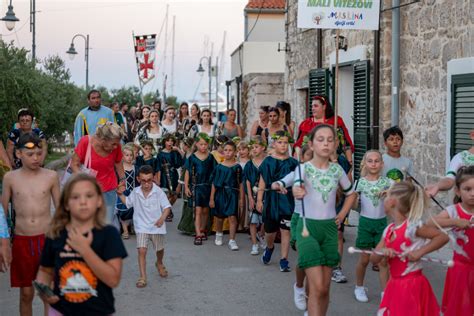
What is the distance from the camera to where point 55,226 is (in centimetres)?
449

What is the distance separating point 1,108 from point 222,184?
8245mm

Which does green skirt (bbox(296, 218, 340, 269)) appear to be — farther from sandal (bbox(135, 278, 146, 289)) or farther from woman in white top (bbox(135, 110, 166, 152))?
woman in white top (bbox(135, 110, 166, 152))

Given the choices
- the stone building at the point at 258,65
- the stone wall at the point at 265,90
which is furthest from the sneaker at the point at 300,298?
the stone wall at the point at 265,90

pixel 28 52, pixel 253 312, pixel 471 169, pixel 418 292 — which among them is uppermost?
pixel 28 52

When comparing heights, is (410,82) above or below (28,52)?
below

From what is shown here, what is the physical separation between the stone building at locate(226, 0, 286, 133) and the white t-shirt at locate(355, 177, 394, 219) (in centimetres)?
1078

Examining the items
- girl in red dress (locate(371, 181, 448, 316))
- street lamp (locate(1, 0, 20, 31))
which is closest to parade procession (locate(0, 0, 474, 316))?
girl in red dress (locate(371, 181, 448, 316))

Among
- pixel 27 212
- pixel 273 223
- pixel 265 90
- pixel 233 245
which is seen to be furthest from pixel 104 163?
pixel 265 90

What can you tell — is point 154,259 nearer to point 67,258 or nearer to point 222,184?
point 222,184

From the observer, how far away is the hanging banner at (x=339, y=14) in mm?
11344

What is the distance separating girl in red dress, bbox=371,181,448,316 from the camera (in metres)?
5.25

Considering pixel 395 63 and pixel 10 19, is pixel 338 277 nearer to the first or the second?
pixel 395 63

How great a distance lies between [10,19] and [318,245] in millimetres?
18859

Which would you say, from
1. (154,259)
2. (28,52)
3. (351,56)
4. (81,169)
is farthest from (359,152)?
(28,52)
